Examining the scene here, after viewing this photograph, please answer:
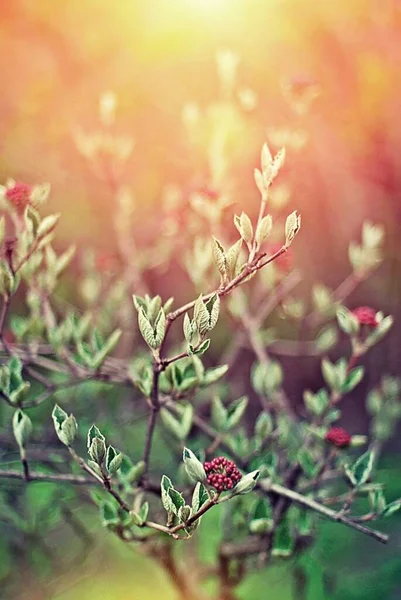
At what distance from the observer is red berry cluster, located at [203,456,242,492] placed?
0.40 meters

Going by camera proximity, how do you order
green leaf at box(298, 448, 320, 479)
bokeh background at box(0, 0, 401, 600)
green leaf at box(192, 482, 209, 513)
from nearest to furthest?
green leaf at box(192, 482, 209, 513) → green leaf at box(298, 448, 320, 479) → bokeh background at box(0, 0, 401, 600)

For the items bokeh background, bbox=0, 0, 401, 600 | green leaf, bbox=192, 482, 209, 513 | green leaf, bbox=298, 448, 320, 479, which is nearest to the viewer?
green leaf, bbox=192, 482, 209, 513

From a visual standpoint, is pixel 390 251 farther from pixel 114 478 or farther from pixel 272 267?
pixel 114 478

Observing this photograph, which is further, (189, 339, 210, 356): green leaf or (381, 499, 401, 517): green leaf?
(381, 499, 401, 517): green leaf

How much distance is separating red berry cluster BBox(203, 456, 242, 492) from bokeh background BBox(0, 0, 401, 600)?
0.54 meters

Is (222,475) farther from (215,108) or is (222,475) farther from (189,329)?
(215,108)

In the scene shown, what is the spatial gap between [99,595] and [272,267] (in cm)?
36

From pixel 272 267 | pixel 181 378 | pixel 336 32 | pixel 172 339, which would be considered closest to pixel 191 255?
pixel 272 267

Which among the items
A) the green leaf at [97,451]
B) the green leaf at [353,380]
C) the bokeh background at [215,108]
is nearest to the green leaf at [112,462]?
the green leaf at [97,451]

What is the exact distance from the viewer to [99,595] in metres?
0.66

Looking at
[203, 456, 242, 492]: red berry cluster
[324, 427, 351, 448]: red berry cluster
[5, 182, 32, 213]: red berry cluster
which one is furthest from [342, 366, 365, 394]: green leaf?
[5, 182, 32, 213]: red berry cluster

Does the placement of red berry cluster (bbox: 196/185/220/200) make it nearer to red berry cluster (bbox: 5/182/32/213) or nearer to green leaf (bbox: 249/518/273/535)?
red berry cluster (bbox: 5/182/32/213)

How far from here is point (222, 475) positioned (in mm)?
406

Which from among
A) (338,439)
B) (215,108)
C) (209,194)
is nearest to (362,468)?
(338,439)
